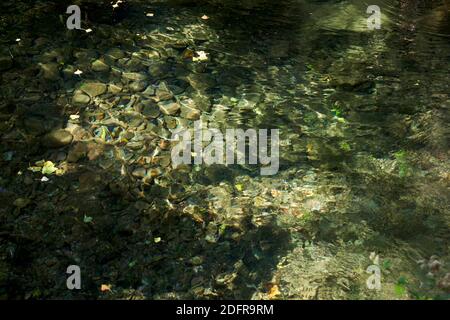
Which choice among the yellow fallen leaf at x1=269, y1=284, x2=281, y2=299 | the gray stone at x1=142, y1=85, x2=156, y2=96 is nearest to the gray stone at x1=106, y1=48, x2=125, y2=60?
the gray stone at x1=142, y1=85, x2=156, y2=96

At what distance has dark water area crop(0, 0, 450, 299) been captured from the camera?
4.37 metres

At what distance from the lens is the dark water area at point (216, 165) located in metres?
4.37

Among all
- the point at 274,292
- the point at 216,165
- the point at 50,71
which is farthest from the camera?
the point at 50,71

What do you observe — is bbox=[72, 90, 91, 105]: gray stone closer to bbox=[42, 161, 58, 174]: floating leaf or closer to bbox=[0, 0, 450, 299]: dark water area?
bbox=[0, 0, 450, 299]: dark water area

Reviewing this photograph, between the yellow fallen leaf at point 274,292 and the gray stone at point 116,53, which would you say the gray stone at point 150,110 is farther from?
the yellow fallen leaf at point 274,292

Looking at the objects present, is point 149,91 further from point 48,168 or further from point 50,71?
point 48,168

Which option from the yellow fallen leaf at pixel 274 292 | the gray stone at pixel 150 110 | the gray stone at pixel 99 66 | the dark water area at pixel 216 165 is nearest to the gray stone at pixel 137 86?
the dark water area at pixel 216 165

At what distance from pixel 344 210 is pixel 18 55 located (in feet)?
18.9

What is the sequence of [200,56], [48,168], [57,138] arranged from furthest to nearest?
1. [200,56]
2. [57,138]
3. [48,168]

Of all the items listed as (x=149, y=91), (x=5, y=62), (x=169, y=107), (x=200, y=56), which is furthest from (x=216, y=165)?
(x=5, y=62)

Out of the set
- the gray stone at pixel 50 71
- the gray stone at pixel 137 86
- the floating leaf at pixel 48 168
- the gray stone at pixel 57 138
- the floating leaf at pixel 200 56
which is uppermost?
the floating leaf at pixel 200 56

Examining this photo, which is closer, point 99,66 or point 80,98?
point 80,98

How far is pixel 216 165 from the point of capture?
5.52 meters
